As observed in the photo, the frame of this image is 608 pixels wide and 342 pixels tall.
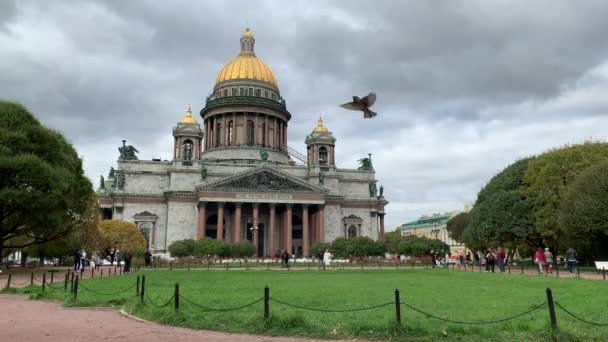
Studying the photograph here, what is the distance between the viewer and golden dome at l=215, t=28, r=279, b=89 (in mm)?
85537

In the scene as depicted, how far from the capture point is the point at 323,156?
8081 cm

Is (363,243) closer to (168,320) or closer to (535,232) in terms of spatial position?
(535,232)

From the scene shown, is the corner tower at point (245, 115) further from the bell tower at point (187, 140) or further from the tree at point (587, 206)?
the tree at point (587, 206)

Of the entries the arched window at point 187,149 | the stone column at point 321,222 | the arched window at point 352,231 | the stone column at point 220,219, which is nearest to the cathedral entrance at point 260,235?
the stone column at point 220,219

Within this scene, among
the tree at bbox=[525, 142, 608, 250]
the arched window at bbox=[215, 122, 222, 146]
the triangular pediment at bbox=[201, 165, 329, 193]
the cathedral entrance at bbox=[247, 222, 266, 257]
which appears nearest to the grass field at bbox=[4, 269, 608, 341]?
the tree at bbox=[525, 142, 608, 250]

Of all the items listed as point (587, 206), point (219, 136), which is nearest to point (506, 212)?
point (587, 206)

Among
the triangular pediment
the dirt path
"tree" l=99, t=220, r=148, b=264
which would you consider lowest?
the dirt path

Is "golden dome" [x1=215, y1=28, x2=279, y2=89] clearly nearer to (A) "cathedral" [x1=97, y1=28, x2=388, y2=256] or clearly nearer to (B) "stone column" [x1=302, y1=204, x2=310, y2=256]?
(A) "cathedral" [x1=97, y1=28, x2=388, y2=256]

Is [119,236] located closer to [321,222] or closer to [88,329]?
[321,222]

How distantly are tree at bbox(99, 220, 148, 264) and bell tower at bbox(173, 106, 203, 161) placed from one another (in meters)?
18.0

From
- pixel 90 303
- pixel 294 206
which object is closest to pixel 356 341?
pixel 90 303

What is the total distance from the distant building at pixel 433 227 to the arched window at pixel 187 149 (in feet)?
270

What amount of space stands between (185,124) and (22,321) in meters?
63.3

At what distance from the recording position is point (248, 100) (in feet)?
268
